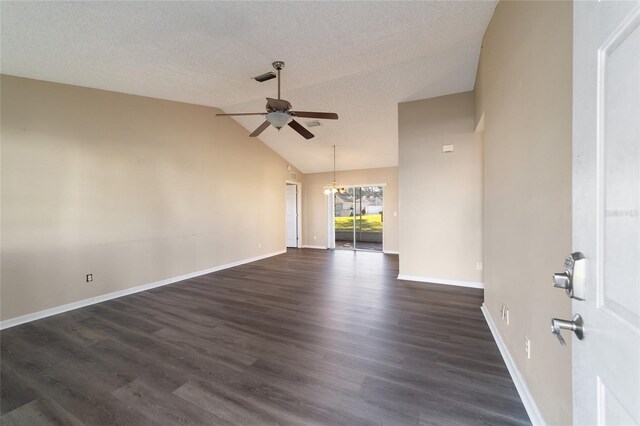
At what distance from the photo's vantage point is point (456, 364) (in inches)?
84.1

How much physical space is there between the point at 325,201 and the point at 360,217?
1.50 m

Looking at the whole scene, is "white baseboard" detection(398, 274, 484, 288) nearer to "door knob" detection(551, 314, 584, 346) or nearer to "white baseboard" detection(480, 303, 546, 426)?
"white baseboard" detection(480, 303, 546, 426)

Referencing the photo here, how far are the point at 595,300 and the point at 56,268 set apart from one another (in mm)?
4867

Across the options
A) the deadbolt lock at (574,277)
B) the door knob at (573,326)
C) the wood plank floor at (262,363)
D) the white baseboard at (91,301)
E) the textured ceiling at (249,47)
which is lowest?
the wood plank floor at (262,363)

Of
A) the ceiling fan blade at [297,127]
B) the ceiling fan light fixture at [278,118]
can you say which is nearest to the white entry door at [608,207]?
the ceiling fan light fixture at [278,118]

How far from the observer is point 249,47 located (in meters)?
2.84

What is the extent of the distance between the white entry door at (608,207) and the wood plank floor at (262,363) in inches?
53.7

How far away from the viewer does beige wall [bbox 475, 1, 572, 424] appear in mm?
1230

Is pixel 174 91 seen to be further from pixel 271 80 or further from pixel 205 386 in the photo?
pixel 205 386

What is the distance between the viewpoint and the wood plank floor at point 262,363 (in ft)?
5.51

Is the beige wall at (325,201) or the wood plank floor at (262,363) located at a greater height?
the beige wall at (325,201)

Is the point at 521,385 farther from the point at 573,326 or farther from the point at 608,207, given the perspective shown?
the point at 608,207

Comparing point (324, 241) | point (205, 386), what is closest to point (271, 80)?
point (205, 386)

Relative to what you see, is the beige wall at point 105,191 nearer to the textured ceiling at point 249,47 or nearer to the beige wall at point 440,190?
the textured ceiling at point 249,47
